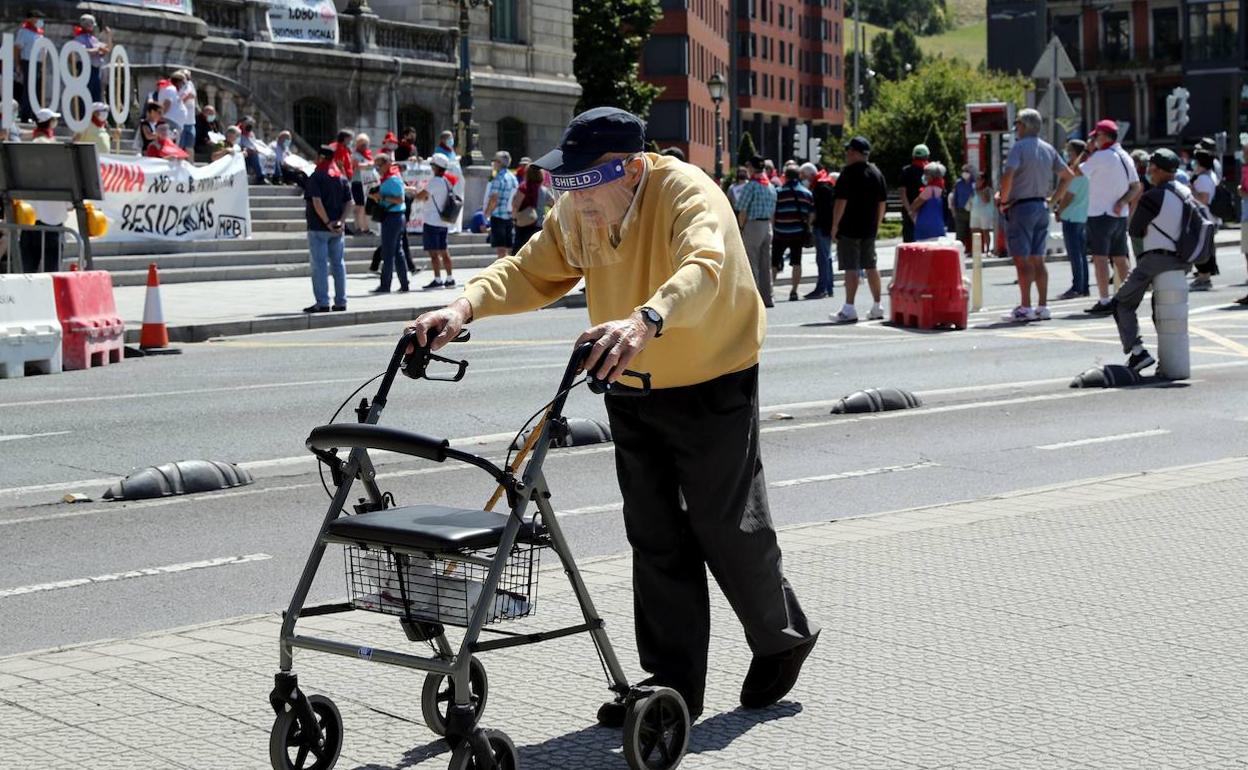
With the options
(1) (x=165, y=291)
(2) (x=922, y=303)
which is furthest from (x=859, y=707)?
(1) (x=165, y=291)

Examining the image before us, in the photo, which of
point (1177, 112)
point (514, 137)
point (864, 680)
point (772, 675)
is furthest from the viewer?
point (514, 137)

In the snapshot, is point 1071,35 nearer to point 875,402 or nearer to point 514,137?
point 514,137

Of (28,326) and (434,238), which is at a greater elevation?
(434,238)

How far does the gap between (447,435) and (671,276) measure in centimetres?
721

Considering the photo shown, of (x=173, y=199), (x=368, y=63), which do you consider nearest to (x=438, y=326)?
(x=173, y=199)

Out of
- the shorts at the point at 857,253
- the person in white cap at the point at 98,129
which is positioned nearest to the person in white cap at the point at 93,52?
the person in white cap at the point at 98,129

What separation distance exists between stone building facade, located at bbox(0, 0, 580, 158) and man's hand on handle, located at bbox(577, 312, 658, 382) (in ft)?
110

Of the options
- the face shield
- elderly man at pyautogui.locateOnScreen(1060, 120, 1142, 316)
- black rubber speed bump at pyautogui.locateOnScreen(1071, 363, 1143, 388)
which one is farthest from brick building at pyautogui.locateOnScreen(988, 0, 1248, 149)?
the face shield

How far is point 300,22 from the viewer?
139 feet

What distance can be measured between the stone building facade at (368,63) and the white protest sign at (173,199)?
27.0 feet

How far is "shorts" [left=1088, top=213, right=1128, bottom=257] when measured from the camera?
2098 centimetres

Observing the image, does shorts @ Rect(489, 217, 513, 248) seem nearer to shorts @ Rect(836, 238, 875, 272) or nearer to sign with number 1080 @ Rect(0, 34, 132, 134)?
shorts @ Rect(836, 238, 875, 272)

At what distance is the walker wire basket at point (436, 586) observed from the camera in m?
4.39

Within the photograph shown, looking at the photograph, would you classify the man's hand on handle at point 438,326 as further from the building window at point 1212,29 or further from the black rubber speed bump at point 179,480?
the building window at point 1212,29
